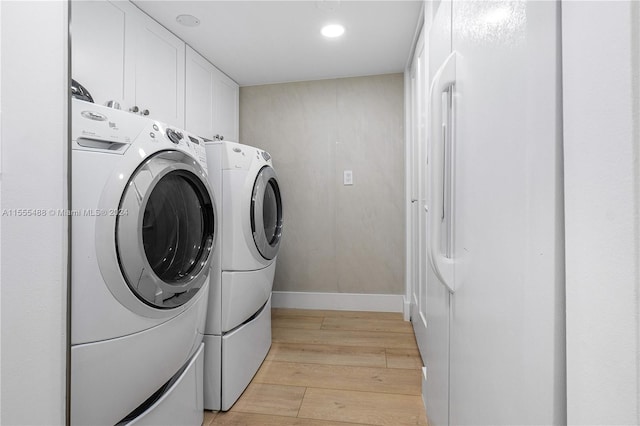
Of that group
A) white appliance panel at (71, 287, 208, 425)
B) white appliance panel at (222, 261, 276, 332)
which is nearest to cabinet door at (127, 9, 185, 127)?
white appliance panel at (222, 261, 276, 332)

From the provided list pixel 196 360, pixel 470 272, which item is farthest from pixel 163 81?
pixel 470 272

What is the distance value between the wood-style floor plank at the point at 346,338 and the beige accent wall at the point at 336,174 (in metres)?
0.54

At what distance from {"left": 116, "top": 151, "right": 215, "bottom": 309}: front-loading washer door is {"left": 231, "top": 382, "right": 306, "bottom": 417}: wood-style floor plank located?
2.41ft

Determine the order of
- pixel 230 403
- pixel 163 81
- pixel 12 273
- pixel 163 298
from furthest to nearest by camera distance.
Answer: pixel 163 81 → pixel 230 403 → pixel 163 298 → pixel 12 273

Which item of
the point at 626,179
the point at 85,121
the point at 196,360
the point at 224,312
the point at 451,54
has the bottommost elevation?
the point at 196,360

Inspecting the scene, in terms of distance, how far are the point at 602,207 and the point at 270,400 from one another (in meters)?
1.69

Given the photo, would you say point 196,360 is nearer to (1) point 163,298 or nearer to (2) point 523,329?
(1) point 163,298

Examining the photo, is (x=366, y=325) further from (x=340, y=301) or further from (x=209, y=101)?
(x=209, y=101)

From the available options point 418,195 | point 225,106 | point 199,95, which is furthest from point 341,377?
point 225,106

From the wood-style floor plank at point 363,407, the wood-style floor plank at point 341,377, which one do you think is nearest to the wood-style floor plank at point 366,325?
the wood-style floor plank at point 341,377

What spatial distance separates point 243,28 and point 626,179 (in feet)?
7.11

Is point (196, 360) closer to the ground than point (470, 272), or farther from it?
closer to the ground

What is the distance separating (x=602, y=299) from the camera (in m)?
0.31

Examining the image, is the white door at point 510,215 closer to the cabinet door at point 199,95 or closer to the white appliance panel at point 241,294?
the white appliance panel at point 241,294
